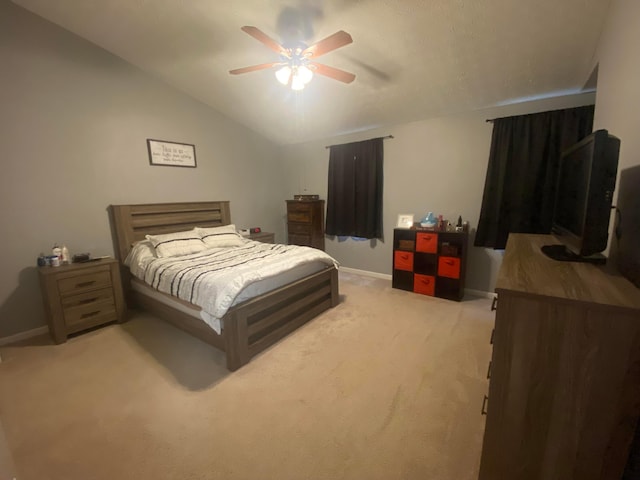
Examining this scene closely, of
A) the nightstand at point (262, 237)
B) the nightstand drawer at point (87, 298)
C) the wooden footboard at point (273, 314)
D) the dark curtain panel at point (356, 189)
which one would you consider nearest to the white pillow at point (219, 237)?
the nightstand at point (262, 237)

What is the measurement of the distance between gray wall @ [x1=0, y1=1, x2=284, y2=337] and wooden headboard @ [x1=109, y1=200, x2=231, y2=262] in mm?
115

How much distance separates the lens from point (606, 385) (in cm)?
85

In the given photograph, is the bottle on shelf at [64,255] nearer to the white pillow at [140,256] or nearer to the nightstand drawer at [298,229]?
the white pillow at [140,256]

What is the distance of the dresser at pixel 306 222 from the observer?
4.57 metres

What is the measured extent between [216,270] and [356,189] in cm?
265

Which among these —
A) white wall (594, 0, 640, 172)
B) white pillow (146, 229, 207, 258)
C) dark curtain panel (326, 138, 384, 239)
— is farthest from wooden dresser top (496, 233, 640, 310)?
white pillow (146, 229, 207, 258)

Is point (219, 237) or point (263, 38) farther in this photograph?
point (219, 237)

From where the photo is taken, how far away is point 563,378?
89 centimetres

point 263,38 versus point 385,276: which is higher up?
point 263,38

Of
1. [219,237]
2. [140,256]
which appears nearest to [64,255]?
[140,256]

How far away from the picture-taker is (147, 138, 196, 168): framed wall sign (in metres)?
3.43

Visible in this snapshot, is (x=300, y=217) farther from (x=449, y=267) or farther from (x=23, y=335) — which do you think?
(x=23, y=335)

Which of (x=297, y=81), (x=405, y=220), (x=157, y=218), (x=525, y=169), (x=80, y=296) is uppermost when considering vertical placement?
(x=297, y=81)

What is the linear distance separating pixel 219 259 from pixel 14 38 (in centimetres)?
272
